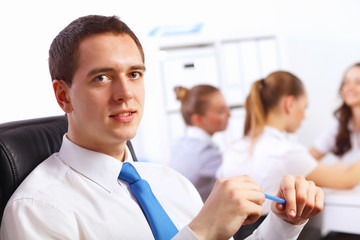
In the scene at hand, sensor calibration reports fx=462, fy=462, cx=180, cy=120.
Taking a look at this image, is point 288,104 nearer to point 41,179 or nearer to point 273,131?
point 273,131

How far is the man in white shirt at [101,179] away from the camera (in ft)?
2.56

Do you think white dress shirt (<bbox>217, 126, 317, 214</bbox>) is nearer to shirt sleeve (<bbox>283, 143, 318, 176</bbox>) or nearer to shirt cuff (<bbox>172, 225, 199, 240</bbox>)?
shirt sleeve (<bbox>283, 143, 318, 176</bbox>)

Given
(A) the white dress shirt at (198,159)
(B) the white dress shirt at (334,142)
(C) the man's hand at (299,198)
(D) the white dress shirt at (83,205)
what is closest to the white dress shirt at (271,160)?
(A) the white dress shirt at (198,159)

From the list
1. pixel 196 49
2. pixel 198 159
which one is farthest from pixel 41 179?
pixel 196 49

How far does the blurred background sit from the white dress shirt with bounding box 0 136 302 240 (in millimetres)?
1985

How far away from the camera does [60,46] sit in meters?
0.93

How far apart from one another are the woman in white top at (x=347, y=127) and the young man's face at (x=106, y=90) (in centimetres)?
201

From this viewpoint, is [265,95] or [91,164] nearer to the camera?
[91,164]

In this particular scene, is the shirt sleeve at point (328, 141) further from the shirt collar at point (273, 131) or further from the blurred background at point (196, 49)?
the shirt collar at point (273, 131)

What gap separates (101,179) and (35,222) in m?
0.18

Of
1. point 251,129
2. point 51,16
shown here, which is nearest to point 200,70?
point 51,16

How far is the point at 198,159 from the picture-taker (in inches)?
92.2

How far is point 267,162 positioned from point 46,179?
1.24m

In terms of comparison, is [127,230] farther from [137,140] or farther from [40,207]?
[137,140]
